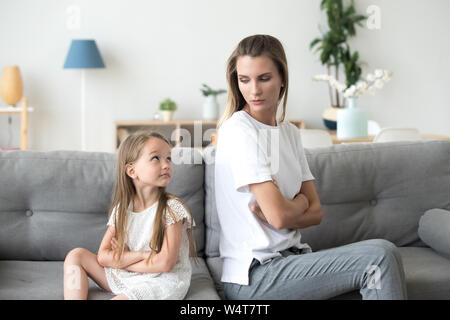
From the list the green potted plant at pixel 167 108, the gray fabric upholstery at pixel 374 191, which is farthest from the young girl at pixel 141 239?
the green potted plant at pixel 167 108

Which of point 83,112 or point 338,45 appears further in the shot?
point 338,45

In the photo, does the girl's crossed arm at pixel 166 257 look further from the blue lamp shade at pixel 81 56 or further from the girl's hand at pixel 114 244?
the blue lamp shade at pixel 81 56

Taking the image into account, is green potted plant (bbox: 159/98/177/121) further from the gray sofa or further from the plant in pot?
the gray sofa

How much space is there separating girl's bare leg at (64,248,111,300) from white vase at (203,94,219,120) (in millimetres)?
3466

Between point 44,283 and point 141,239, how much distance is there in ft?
1.23

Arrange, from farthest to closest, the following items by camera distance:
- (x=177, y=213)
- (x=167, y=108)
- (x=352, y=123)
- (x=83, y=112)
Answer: (x=83, y=112), (x=167, y=108), (x=352, y=123), (x=177, y=213)

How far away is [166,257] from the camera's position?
1.63 meters

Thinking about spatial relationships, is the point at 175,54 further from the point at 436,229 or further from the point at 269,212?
the point at 269,212

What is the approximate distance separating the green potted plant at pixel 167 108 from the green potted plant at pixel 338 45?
→ 4.49 ft

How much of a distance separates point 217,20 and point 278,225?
392 centimetres

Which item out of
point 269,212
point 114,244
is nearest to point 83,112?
point 114,244

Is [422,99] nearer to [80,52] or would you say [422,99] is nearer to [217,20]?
[217,20]

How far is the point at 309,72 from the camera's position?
5.37m
